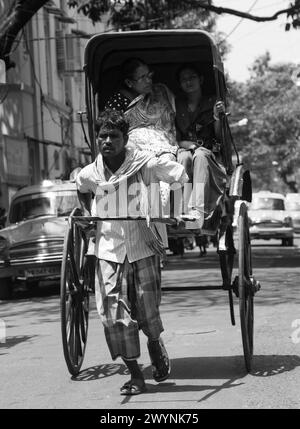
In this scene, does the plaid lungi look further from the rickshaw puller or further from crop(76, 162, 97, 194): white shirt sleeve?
crop(76, 162, 97, 194): white shirt sleeve

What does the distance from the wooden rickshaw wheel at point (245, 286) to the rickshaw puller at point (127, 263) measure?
1.96 feet

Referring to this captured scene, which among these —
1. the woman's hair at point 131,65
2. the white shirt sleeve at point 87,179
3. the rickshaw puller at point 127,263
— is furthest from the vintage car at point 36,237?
the rickshaw puller at point 127,263

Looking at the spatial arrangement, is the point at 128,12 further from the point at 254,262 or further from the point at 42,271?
the point at 42,271

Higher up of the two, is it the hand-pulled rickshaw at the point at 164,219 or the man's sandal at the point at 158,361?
the hand-pulled rickshaw at the point at 164,219

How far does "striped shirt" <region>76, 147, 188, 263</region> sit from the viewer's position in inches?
260

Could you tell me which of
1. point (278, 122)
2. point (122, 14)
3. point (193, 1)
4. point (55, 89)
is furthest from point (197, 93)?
point (278, 122)

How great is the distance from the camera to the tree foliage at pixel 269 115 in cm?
5556

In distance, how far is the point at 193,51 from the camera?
9.01 meters

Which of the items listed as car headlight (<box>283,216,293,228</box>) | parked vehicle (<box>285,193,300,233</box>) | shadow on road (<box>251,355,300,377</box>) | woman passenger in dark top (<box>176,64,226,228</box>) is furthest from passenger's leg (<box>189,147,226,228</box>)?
parked vehicle (<box>285,193,300,233</box>)

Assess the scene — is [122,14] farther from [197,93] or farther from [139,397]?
[139,397]

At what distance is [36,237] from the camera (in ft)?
48.2

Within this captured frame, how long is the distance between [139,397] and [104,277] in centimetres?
85

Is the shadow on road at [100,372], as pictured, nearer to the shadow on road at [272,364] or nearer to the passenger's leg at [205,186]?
the shadow on road at [272,364]

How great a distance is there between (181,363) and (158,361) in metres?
0.97
